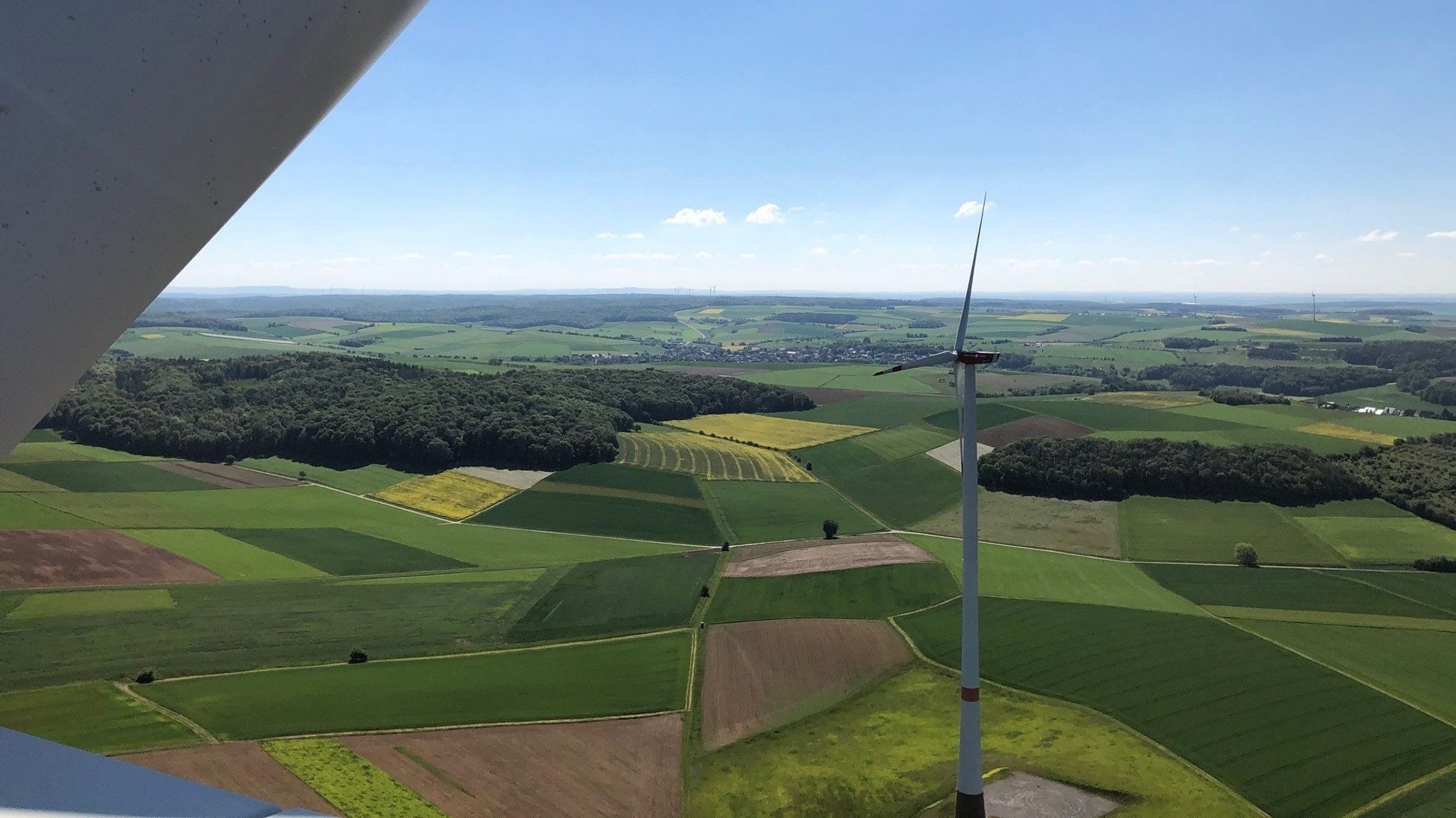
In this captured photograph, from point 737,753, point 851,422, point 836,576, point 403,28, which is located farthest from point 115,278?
point 851,422

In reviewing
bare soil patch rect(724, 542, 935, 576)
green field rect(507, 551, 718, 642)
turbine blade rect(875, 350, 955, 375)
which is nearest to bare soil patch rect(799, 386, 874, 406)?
bare soil patch rect(724, 542, 935, 576)

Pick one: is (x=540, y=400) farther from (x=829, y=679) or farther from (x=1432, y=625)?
(x=1432, y=625)

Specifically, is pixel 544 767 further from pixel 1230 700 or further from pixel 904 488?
pixel 904 488

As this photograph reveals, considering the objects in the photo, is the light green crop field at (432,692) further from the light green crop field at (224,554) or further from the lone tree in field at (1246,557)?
the lone tree in field at (1246,557)

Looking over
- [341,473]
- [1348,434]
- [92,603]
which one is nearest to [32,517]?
[92,603]

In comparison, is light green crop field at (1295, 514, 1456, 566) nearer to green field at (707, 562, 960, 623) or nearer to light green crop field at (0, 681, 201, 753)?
green field at (707, 562, 960, 623)

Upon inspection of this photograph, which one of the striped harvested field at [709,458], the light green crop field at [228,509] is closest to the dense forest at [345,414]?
the striped harvested field at [709,458]
